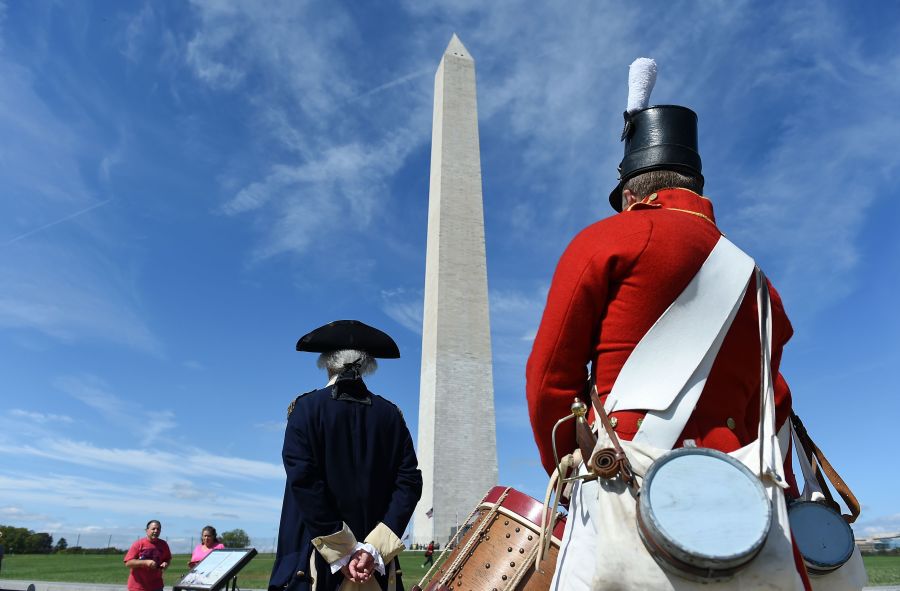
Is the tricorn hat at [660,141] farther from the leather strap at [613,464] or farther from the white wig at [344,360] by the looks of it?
the white wig at [344,360]

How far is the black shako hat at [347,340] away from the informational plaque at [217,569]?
229 centimetres

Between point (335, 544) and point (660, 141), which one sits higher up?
point (660, 141)

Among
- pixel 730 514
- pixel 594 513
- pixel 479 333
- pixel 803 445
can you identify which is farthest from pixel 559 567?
pixel 479 333

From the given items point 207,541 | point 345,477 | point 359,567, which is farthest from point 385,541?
point 207,541

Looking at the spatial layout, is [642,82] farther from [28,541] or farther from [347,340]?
[28,541]

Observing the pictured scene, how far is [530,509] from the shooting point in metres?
2.17

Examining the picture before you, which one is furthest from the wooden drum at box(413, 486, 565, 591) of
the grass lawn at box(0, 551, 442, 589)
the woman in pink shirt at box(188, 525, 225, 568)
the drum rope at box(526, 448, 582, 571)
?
the grass lawn at box(0, 551, 442, 589)

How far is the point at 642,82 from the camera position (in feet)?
7.40

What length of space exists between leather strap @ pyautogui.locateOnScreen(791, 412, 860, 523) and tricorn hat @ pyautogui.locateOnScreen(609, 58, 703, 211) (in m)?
0.80

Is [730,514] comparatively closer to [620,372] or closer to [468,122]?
[620,372]

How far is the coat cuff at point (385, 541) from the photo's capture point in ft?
9.29

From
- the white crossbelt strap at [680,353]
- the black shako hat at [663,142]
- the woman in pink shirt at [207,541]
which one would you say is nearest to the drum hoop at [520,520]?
the white crossbelt strap at [680,353]

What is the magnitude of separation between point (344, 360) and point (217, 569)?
2563 mm

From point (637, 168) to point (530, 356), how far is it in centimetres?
69
